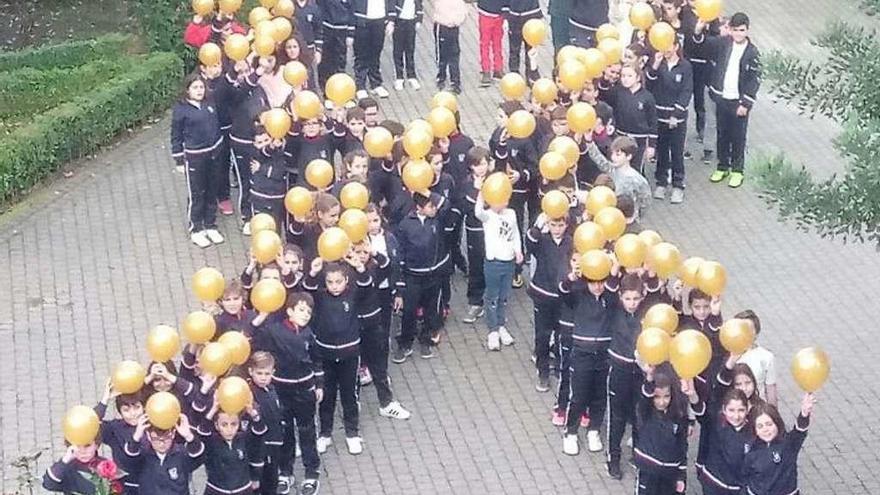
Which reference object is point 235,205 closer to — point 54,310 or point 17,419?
point 54,310

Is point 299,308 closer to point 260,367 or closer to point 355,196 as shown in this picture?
point 260,367

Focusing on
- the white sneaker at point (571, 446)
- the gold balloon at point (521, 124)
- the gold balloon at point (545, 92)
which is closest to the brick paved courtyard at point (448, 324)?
the white sneaker at point (571, 446)

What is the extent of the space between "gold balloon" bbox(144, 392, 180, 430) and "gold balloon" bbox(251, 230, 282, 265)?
1.71 metres

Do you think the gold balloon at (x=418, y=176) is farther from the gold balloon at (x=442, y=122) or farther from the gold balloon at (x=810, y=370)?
the gold balloon at (x=810, y=370)

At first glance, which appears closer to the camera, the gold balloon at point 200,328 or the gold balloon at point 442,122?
the gold balloon at point 200,328

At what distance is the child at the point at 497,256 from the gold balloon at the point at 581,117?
92 centimetres

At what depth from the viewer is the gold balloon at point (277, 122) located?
11820 mm

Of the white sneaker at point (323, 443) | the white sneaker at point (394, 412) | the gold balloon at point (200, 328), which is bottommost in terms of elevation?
the white sneaker at point (394, 412)

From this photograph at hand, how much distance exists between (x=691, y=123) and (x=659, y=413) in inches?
264

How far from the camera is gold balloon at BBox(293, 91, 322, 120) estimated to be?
11.9 meters

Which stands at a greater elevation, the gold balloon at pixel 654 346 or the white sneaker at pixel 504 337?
the gold balloon at pixel 654 346

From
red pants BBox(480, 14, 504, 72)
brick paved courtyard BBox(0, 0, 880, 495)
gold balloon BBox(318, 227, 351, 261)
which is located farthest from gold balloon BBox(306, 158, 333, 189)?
red pants BBox(480, 14, 504, 72)

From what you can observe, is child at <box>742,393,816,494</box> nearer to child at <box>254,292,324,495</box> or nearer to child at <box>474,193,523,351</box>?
child at <box>254,292,324,495</box>

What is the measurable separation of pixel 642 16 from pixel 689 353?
5.20 meters
